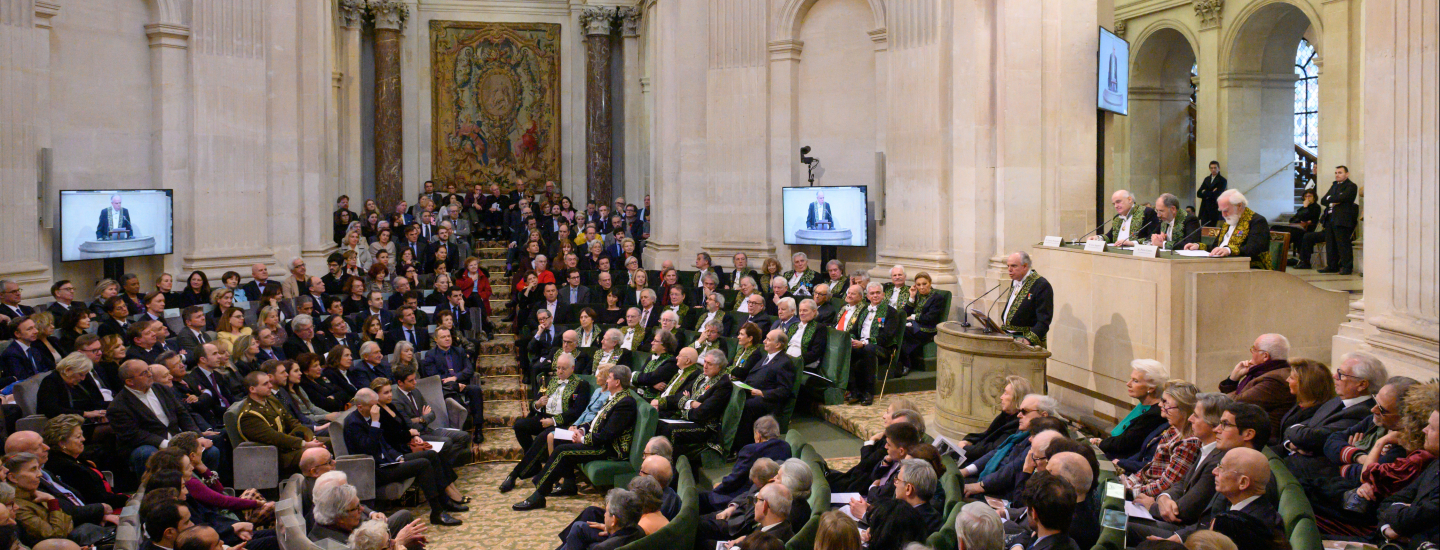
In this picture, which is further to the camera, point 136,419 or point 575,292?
point 575,292

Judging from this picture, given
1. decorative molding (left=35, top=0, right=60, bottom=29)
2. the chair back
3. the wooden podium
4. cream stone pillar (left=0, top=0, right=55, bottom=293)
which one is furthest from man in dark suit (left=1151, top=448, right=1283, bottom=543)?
decorative molding (left=35, top=0, right=60, bottom=29)

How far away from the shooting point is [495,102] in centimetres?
2155

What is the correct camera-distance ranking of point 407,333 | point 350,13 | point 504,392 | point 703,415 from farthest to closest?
point 350,13, point 504,392, point 407,333, point 703,415

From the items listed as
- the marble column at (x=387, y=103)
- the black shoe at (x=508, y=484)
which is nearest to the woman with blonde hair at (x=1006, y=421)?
the black shoe at (x=508, y=484)

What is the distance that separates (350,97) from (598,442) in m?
13.3

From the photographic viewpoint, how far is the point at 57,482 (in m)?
6.35

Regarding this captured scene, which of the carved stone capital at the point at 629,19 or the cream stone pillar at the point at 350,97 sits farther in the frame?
the carved stone capital at the point at 629,19

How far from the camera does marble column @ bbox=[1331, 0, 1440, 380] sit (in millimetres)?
5762

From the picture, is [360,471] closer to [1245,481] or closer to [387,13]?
[1245,481]

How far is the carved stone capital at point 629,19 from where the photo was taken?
68.4 ft

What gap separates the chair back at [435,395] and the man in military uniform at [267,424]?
1273mm

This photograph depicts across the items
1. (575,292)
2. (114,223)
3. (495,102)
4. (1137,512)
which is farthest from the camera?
(495,102)

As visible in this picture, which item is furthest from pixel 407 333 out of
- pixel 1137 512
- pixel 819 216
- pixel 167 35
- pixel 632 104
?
pixel 632 104

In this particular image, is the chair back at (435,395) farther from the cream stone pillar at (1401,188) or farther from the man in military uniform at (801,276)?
the cream stone pillar at (1401,188)
